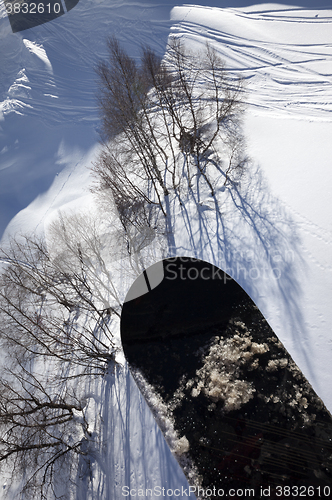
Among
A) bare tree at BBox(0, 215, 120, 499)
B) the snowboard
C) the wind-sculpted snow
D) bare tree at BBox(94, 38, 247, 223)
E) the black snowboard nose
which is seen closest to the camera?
the snowboard

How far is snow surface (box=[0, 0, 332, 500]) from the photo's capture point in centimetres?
952

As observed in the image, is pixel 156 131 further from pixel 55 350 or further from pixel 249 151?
pixel 55 350

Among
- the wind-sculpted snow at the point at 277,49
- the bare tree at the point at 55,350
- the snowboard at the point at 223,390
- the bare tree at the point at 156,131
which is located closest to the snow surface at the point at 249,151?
the wind-sculpted snow at the point at 277,49

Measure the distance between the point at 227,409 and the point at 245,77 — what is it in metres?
24.2

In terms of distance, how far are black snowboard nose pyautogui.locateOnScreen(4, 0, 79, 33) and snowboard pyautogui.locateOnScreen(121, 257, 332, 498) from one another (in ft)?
132

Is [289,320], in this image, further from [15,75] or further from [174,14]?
[15,75]

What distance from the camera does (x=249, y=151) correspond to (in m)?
16.9

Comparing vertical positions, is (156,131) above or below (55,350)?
above

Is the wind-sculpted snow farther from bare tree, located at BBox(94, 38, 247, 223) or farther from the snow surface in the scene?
bare tree, located at BBox(94, 38, 247, 223)

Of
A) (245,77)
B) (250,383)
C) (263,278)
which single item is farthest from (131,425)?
(245,77)

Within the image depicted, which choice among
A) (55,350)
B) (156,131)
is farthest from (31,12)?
(55,350)

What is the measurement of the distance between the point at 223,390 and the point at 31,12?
1858 inches

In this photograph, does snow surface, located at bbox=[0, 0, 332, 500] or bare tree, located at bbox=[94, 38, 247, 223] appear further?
bare tree, located at bbox=[94, 38, 247, 223]

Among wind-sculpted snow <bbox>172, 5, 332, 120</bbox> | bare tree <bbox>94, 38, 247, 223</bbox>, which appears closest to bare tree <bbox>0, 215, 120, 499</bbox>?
bare tree <bbox>94, 38, 247, 223</bbox>
